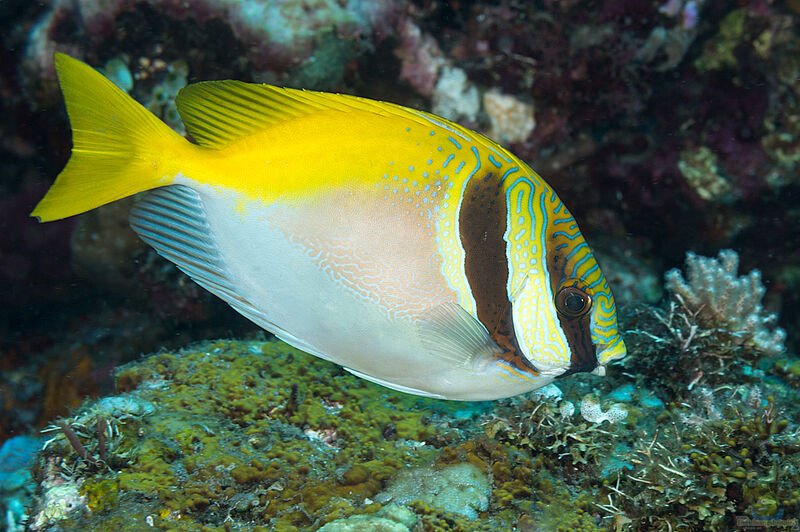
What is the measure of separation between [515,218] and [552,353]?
0.49 m

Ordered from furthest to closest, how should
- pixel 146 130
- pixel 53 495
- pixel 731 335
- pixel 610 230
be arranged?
pixel 610 230 < pixel 731 335 < pixel 53 495 < pixel 146 130

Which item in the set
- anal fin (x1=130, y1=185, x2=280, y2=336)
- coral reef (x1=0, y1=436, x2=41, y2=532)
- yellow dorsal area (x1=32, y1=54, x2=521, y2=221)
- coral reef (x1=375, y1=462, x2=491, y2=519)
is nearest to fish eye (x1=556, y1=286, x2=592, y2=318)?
yellow dorsal area (x1=32, y1=54, x2=521, y2=221)

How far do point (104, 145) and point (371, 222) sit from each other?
0.95m

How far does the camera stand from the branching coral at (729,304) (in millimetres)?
3002

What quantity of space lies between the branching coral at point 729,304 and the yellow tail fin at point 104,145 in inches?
118

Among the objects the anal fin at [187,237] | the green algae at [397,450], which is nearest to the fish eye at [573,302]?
the green algae at [397,450]

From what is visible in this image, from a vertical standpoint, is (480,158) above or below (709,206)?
below

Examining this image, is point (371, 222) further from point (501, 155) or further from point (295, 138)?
point (501, 155)

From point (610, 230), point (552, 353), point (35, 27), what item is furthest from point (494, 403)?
point (35, 27)

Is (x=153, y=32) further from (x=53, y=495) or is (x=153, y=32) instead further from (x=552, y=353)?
(x=552, y=353)

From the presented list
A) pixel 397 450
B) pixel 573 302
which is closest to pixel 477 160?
pixel 573 302

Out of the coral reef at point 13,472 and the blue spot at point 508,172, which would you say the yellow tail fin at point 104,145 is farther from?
the coral reef at point 13,472

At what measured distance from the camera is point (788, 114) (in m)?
4.87

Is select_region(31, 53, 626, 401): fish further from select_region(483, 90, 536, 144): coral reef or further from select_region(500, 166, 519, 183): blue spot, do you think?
select_region(483, 90, 536, 144): coral reef
